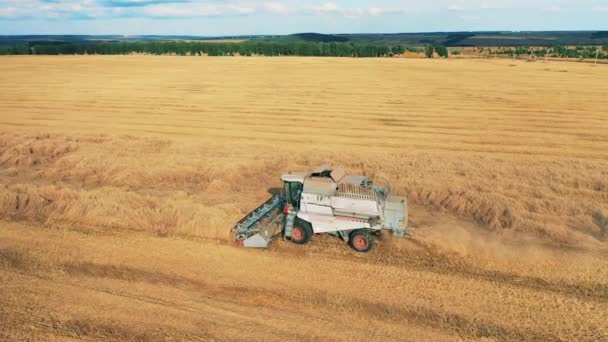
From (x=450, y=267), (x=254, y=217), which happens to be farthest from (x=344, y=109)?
(x=450, y=267)

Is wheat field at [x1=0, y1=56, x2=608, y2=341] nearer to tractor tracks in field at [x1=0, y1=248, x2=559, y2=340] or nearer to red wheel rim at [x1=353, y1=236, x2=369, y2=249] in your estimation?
tractor tracks in field at [x1=0, y1=248, x2=559, y2=340]

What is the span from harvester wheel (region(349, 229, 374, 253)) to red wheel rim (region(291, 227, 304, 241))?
1430 millimetres

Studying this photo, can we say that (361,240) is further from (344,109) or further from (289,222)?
(344,109)

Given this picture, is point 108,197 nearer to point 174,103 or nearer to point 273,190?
point 273,190

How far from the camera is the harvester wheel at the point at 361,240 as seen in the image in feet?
40.6

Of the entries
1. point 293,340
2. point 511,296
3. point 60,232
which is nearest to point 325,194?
point 293,340

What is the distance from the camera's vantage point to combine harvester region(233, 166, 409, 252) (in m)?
12.1

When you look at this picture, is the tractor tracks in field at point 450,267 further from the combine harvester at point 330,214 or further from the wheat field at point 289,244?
the combine harvester at point 330,214

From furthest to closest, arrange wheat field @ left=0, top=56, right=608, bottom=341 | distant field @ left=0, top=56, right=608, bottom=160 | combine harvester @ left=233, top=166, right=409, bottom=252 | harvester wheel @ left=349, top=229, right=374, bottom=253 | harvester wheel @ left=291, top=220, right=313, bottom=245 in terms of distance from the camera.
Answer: distant field @ left=0, top=56, right=608, bottom=160 < harvester wheel @ left=291, top=220, right=313, bottom=245 < harvester wheel @ left=349, top=229, right=374, bottom=253 < combine harvester @ left=233, top=166, right=409, bottom=252 < wheat field @ left=0, top=56, right=608, bottom=341

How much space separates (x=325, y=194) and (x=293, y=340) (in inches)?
166

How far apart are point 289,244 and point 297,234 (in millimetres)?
416

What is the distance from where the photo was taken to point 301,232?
12.8 m

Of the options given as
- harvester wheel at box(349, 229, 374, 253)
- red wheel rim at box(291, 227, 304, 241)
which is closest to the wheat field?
harvester wheel at box(349, 229, 374, 253)

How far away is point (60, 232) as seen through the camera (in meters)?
14.0
